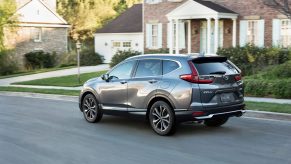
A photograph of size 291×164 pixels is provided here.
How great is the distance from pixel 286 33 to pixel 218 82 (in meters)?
16.3

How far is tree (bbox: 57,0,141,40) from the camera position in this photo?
55.6m

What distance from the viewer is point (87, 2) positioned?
185ft

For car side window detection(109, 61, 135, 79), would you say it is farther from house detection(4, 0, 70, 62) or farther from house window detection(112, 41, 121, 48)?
house detection(4, 0, 70, 62)

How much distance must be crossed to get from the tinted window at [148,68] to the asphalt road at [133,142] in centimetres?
127

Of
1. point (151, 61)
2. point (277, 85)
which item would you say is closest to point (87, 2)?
point (277, 85)

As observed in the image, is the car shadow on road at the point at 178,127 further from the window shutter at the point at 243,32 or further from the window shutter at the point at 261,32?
the window shutter at the point at 243,32

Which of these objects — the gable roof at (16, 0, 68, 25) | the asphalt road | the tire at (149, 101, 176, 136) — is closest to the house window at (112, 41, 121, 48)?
the gable roof at (16, 0, 68, 25)

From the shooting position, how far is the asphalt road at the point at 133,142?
7629 millimetres

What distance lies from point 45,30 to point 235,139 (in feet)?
121

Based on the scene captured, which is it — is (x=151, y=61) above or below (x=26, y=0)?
below

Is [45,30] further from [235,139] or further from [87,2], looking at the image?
[235,139]

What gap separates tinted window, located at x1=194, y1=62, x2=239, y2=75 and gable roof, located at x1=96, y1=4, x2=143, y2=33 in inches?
1008

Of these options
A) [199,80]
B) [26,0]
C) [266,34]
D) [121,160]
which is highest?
[26,0]

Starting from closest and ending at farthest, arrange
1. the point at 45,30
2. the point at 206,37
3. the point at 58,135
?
the point at 58,135
the point at 206,37
the point at 45,30
